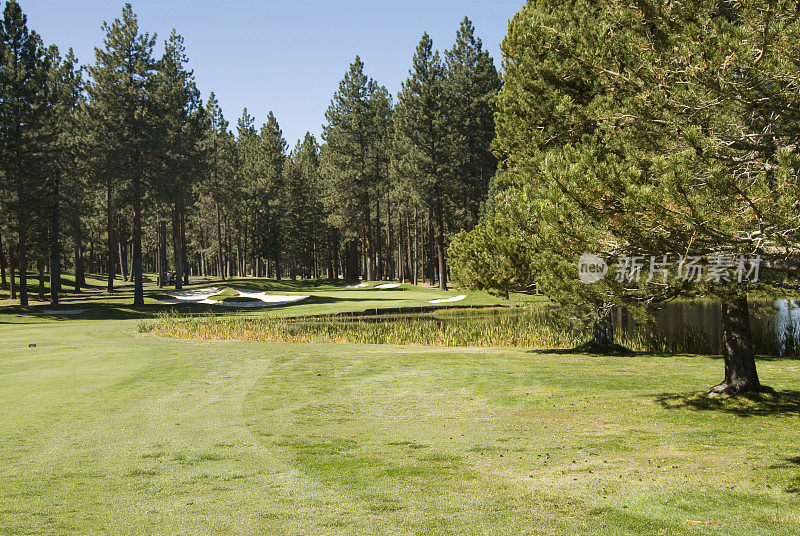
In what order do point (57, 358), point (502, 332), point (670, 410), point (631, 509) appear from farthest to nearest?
point (502, 332) < point (57, 358) < point (670, 410) < point (631, 509)

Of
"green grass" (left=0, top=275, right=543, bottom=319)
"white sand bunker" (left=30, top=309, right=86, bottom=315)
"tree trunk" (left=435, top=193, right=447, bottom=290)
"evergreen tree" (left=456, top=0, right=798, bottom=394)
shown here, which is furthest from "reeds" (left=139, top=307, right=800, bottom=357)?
"tree trunk" (left=435, top=193, right=447, bottom=290)

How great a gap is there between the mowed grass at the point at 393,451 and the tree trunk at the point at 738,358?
0.41m

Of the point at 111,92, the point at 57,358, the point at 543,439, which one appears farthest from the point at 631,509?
the point at 111,92

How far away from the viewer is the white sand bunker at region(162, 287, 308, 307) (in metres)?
46.5

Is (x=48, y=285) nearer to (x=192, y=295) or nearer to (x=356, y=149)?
(x=192, y=295)

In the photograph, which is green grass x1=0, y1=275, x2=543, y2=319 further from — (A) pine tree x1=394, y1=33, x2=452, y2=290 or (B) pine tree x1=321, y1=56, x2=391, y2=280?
(B) pine tree x1=321, y1=56, x2=391, y2=280

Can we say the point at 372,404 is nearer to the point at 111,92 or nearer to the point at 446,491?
the point at 446,491

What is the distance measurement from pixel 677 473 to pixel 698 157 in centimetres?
385

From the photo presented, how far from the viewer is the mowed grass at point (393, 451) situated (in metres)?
6.45

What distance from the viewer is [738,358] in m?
11.8

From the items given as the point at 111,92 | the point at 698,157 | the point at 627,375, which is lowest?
the point at 627,375

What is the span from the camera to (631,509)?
21.7 ft

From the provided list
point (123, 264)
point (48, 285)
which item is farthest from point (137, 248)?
point (123, 264)

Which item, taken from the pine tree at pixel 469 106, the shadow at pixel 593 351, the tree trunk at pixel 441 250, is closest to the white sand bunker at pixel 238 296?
the tree trunk at pixel 441 250
